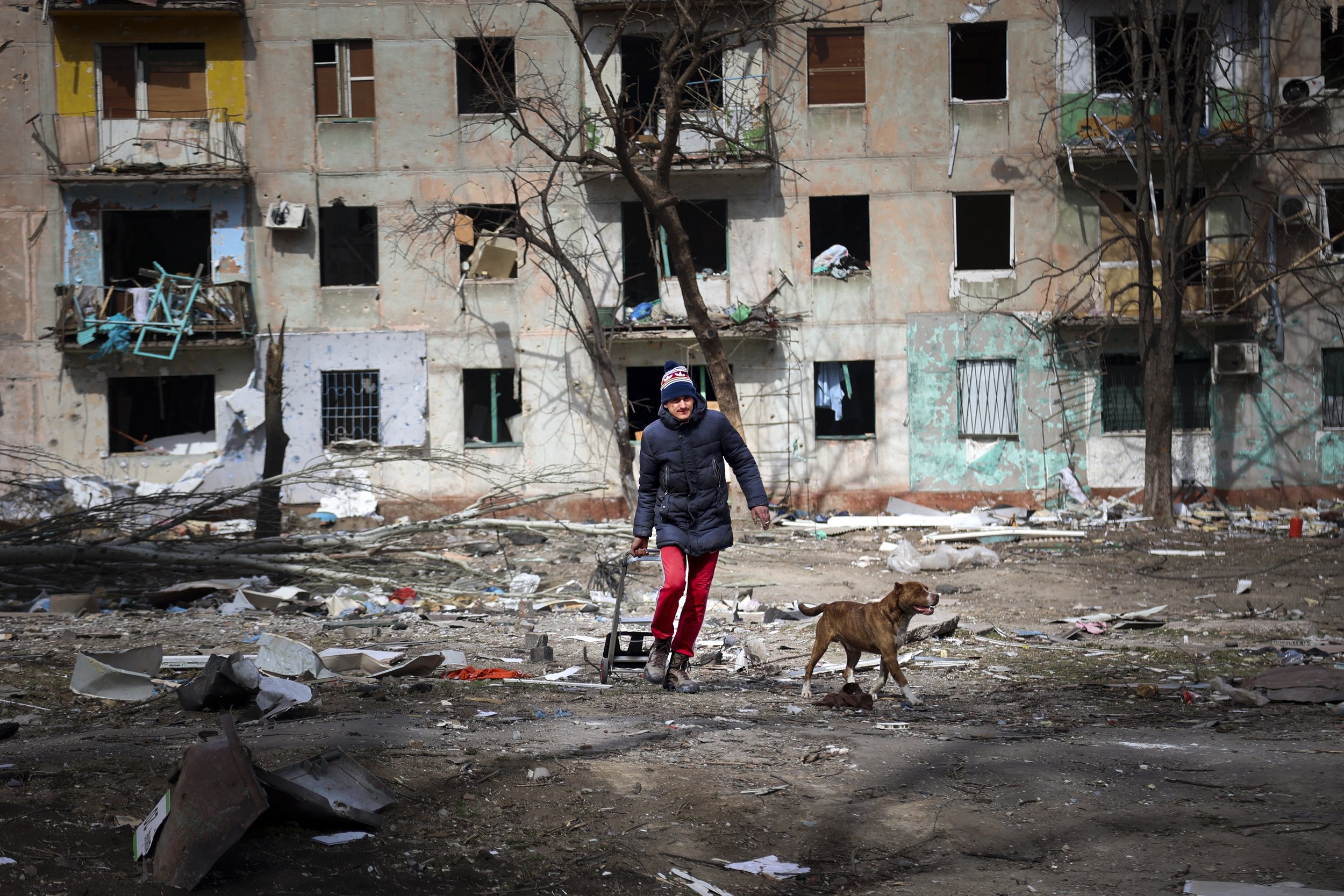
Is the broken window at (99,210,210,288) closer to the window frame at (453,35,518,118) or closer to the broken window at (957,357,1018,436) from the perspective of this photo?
the window frame at (453,35,518,118)

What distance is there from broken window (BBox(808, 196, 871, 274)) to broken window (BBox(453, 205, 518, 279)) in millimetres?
5481

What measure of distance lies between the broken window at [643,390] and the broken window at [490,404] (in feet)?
6.57

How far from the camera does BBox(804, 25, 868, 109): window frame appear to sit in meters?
20.8

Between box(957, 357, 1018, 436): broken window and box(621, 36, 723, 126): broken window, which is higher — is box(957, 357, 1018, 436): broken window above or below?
below

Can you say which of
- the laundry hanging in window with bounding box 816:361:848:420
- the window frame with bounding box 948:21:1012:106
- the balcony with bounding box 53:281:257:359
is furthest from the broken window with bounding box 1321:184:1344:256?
the balcony with bounding box 53:281:257:359

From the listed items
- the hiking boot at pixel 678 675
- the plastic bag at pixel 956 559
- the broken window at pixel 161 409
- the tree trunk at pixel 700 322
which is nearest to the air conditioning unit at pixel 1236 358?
the tree trunk at pixel 700 322

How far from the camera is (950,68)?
20812 millimetres

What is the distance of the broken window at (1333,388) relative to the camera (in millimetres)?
20953

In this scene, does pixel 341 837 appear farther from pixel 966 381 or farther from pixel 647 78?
pixel 647 78

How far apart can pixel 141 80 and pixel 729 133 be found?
1061 cm

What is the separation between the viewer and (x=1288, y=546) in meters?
15.4

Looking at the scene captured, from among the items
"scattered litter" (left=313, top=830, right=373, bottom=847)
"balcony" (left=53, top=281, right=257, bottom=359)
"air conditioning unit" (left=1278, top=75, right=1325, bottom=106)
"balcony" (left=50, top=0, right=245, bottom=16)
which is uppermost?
"balcony" (left=50, top=0, right=245, bottom=16)

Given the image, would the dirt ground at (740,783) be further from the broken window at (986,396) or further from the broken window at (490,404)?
the broken window at (490,404)

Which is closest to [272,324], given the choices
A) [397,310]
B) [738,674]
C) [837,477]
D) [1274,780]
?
[397,310]
